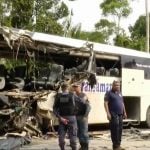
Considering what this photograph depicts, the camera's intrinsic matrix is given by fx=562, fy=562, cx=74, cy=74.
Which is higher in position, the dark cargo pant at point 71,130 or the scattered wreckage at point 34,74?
the scattered wreckage at point 34,74

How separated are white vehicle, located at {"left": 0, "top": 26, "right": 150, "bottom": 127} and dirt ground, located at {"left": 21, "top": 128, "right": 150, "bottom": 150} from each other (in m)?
1.32

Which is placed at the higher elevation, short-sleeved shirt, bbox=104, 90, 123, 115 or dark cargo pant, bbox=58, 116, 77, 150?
short-sleeved shirt, bbox=104, 90, 123, 115

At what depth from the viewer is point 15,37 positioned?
47.4 ft

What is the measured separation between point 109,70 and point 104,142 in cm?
401

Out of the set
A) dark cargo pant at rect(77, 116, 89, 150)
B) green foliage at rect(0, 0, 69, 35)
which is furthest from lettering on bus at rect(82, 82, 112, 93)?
green foliage at rect(0, 0, 69, 35)

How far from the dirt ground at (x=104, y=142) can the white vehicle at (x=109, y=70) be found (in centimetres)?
132

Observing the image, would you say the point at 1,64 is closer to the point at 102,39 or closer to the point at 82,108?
the point at 82,108

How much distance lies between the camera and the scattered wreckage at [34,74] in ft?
49.1

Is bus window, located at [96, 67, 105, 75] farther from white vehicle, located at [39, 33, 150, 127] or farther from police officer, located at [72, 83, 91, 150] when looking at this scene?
police officer, located at [72, 83, 91, 150]

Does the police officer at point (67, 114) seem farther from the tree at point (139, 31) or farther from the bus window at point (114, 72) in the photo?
the tree at point (139, 31)

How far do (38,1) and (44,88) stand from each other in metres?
16.6

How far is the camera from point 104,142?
15.3m

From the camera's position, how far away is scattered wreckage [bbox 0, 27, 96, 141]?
1497cm

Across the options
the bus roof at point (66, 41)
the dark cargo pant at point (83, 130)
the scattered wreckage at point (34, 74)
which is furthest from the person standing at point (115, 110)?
the bus roof at point (66, 41)
